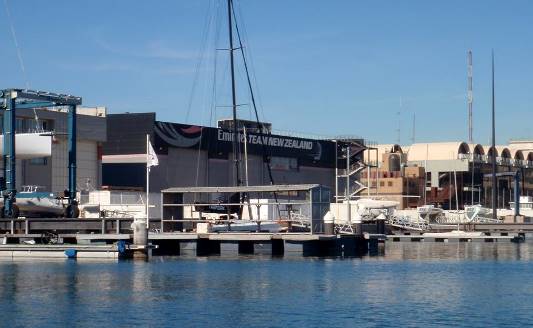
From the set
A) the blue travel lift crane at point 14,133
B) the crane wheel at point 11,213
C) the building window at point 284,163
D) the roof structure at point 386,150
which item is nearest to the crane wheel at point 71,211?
the blue travel lift crane at point 14,133

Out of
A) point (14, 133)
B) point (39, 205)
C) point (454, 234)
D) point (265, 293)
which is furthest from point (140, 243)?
point (454, 234)

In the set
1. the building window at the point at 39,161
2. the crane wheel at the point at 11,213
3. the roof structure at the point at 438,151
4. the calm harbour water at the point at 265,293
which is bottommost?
the calm harbour water at the point at 265,293

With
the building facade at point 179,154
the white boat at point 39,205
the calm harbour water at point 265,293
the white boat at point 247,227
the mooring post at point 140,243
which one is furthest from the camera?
the building facade at point 179,154

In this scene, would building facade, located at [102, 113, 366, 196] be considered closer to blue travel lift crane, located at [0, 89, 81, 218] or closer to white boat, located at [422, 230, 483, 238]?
white boat, located at [422, 230, 483, 238]

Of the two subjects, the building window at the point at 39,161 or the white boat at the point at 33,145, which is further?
the building window at the point at 39,161

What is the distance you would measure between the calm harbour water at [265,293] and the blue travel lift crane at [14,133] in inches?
351

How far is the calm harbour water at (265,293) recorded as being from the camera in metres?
36.2

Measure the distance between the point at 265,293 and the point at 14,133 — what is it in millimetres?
31640

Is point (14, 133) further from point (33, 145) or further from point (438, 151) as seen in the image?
point (438, 151)

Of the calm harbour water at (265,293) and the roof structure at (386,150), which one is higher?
the roof structure at (386,150)

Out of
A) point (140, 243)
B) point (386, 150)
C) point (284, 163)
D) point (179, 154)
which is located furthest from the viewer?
point (386, 150)

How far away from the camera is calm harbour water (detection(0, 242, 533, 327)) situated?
119 feet

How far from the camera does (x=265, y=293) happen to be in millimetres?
43844

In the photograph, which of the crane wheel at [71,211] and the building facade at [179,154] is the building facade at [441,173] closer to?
the building facade at [179,154]
